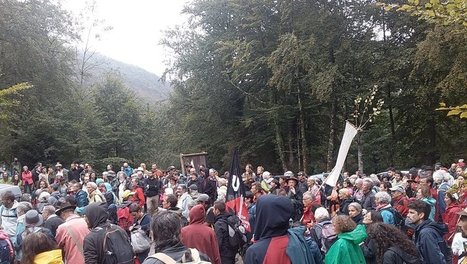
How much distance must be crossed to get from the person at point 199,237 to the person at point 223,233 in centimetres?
113

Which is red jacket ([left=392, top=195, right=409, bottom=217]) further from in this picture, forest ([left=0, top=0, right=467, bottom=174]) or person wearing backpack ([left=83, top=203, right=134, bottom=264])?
forest ([left=0, top=0, right=467, bottom=174])

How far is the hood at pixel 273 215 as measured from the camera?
4.05 meters

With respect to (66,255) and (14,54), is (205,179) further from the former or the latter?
(14,54)

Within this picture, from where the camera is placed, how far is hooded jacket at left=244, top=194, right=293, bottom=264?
13.2ft

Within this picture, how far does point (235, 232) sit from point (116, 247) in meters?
2.67

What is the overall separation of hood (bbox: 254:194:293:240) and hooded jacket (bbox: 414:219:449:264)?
8.03ft

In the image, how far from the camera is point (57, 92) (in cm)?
3375

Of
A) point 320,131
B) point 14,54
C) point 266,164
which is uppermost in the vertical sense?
point 14,54

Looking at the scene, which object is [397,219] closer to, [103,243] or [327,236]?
[327,236]

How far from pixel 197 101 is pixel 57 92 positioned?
9.84 m

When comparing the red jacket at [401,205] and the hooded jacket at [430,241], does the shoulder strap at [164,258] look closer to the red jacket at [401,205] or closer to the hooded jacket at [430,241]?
the hooded jacket at [430,241]

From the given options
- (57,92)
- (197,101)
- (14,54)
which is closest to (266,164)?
(197,101)

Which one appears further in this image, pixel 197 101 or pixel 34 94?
pixel 197 101

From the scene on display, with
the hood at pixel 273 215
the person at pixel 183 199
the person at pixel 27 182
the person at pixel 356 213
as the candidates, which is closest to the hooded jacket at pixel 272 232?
the hood at pixel 273 215
